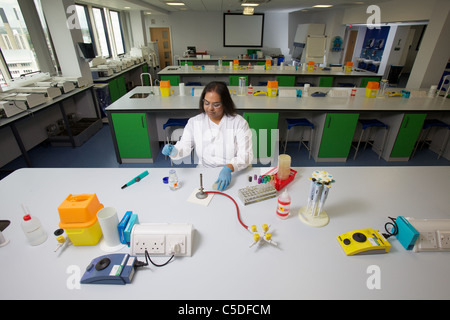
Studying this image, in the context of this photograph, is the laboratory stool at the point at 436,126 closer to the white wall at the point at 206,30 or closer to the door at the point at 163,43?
the white wall at the point at 206,30

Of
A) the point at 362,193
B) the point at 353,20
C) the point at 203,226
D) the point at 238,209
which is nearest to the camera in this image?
the point at 203,226

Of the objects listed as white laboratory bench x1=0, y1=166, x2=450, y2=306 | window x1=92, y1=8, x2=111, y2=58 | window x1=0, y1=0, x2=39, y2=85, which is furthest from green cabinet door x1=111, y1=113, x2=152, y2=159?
window x1=92, y1=8, x2=111, y2=58

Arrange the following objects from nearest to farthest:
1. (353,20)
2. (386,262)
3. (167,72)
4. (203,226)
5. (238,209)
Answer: (386,262) < (203,226) < (238,209) < (167,72) < (353,20)

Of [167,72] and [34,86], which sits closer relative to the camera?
[34,86]

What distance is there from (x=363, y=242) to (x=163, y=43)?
36.6 ft

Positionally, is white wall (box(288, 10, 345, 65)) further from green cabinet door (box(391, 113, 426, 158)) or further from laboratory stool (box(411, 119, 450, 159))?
green cabinet door (box(391, 113, 426, 158))

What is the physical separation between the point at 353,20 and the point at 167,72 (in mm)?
5435

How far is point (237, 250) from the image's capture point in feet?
3.45

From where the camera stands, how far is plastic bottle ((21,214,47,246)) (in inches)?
40.7

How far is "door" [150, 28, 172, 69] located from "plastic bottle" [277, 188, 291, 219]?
421 inches

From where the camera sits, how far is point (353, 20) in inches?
255
